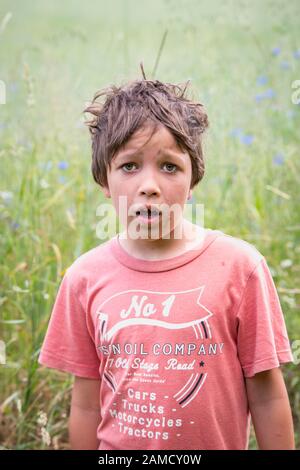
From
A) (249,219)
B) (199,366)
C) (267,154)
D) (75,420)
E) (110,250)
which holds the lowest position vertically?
(75,420)

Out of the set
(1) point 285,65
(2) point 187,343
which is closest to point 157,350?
(2) point 187,343

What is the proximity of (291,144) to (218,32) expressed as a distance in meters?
0.67

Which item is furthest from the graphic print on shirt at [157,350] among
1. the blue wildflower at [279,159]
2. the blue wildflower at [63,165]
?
the blue wildflower at [279,159]

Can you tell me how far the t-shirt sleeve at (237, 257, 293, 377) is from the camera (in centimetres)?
147

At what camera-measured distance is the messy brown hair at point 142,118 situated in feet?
4.93

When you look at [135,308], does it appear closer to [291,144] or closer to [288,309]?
[288,309]

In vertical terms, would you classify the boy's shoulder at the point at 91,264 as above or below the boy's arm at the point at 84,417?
above

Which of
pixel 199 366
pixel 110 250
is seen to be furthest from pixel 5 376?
pixel 199 366

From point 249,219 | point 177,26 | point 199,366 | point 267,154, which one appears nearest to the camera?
point 199,366

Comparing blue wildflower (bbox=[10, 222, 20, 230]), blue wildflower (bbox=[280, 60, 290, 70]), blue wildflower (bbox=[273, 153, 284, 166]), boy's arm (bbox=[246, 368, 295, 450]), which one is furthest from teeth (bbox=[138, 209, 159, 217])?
blue wildflower (bbox=[280, 60, 290, 70])

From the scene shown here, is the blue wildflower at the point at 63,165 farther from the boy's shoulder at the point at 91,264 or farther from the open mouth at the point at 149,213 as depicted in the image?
the open mouth at the point at 149,213

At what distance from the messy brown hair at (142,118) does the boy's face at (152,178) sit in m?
0.02

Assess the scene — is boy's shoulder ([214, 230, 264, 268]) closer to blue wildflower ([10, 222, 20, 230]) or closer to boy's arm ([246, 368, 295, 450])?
boy's arm ([246, 368, 295, 450])

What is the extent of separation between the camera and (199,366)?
1480mm
